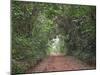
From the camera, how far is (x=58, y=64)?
2.52m

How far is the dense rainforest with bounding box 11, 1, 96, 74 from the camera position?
2367mm

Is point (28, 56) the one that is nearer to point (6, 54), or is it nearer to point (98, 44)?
point (6, 54)

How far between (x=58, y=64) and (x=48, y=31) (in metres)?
0.47

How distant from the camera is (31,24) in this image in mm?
2416

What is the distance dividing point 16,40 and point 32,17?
37 centimetres

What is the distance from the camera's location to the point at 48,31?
2480mm

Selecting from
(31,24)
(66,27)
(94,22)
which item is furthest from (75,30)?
(31,24)

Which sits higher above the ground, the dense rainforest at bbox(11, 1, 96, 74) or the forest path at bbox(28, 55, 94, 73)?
the dense rainforest at bbox(11, 1, 96, 74)

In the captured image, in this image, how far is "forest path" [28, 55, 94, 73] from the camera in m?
2.45

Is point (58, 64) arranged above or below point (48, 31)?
below

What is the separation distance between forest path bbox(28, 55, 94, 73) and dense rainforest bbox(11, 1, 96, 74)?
58 millimetres

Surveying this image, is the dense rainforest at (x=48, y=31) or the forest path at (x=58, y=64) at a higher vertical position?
the dense rainforest at (x=48, y=31)

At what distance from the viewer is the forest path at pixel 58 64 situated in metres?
2.45

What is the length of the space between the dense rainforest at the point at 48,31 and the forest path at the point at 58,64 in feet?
0.19
